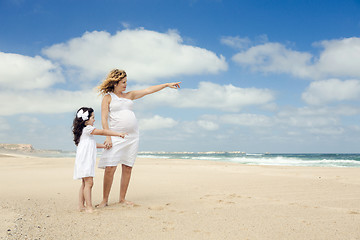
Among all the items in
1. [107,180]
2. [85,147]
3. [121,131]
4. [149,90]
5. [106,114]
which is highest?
[149,90]

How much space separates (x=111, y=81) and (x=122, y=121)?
665mm

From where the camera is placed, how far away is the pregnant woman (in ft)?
15.6

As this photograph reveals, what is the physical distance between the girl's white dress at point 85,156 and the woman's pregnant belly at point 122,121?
1.42 ft

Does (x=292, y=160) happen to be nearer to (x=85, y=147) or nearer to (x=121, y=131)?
(x=121, y=131)

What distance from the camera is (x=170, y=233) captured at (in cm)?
322

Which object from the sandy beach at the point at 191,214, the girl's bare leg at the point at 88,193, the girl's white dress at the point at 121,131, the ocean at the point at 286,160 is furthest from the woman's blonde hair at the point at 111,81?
the ocean at the point at 286,160

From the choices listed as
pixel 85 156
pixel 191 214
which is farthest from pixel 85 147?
pixel 191 214

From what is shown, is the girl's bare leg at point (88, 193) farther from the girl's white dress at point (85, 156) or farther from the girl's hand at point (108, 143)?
the girl's hand at point (108, 143)

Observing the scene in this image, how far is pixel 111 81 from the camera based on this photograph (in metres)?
4.82

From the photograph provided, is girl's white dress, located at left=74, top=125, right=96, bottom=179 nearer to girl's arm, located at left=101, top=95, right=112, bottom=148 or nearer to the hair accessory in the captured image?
the hair accessory

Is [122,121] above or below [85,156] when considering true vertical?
above

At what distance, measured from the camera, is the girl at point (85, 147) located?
14.2 feet

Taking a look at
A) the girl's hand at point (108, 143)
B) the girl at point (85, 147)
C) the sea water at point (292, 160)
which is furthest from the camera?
the sea water at point (292, 160)

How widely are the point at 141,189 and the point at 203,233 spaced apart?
153 inches
